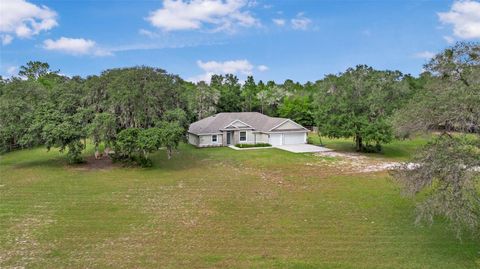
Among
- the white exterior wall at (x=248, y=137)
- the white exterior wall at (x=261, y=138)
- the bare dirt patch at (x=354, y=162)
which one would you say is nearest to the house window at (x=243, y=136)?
the white exterior wall at (x=248, y=137)

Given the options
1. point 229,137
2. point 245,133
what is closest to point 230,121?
point 229,137

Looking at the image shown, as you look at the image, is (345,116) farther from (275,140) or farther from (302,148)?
(275,140)

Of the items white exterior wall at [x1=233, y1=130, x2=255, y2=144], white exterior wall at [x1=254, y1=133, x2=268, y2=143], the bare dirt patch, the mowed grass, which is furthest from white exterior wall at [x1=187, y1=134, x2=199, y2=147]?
the mowed grass

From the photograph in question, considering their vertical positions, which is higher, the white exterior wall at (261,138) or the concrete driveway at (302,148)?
the white exterior wall at (261,138)

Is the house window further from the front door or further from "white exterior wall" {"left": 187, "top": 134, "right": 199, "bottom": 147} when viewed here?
"white exterior wall" {"left": 187, "top": 134, "right": 199, "bottom": 147}

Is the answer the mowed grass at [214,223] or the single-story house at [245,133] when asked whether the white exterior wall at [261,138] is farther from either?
the mowed grass at [214,223]
